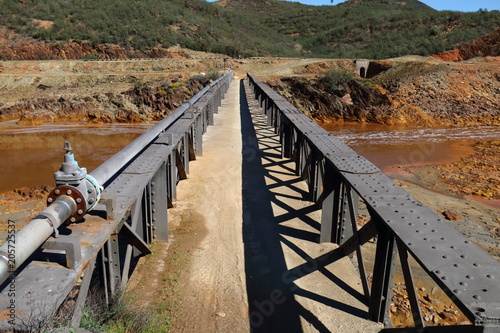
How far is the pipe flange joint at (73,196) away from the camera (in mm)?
2529

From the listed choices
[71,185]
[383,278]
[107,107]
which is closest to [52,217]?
[71,185]

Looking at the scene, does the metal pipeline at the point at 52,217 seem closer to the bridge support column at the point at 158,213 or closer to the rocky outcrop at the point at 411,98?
the bridge support column at the point at 158,213

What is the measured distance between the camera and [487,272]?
234cm

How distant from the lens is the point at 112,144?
794 inches

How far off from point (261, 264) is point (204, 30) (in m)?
58.6

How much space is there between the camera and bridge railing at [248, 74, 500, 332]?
7.10 ft

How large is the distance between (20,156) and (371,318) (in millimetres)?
17758

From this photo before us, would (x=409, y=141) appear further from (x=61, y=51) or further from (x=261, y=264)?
(x=61, y=51)

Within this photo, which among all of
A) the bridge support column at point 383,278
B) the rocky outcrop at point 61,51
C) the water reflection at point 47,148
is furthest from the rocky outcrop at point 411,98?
the bridge support column at point 383,278

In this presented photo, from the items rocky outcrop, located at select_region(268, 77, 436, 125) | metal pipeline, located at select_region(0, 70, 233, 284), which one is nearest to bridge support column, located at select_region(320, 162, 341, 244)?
metal pipeline, located at select_region(0, 70, 233, 284)

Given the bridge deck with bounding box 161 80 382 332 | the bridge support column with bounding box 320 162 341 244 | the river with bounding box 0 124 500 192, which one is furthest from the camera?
the river with bounding box 0 124 500 192

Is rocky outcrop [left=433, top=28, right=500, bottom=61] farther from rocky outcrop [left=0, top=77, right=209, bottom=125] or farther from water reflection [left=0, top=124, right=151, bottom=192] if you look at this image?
water reflection [left=0, top=124, right=151, bottom=192]

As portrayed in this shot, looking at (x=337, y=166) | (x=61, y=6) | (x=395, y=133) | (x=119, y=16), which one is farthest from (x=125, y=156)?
(x=61, y=6)

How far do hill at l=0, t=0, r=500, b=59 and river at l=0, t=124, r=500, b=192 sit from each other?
81.4 ft
